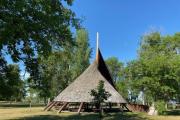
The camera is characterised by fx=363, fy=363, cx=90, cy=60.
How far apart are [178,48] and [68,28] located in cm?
4926

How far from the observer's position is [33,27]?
21.8 metres

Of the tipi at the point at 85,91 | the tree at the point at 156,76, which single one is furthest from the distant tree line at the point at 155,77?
the tipi at the point at 85,91

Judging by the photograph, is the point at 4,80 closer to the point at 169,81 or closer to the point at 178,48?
the point at 169,81

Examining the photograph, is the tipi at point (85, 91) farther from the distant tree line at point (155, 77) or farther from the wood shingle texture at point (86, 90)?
the distant tree line at point (155, 77)

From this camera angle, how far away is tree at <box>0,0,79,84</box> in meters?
20.5

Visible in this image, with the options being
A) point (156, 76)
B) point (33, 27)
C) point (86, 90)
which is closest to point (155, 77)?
point (156, 76)

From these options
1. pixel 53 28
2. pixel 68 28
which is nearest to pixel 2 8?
pixel 53 28

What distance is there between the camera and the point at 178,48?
70.8m

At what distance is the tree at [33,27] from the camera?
67.3 feet

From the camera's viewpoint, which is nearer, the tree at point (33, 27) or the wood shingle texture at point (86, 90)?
the tree at point (33, 27)

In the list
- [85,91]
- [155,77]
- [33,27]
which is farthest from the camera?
[155,77]

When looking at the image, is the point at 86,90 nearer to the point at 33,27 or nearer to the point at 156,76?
the point at 156,76

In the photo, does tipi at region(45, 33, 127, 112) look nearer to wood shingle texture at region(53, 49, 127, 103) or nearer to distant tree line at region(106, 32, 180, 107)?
wood shingle texture at region(53, 49, 127, 103)

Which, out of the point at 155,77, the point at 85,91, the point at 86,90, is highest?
the point at 155,77
